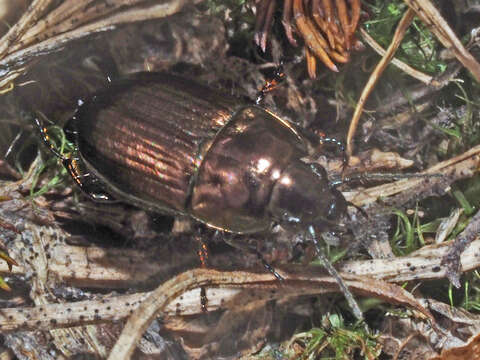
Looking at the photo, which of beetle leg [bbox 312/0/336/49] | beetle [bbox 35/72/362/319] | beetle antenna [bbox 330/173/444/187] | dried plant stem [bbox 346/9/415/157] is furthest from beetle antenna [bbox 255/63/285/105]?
beetle antenna [bbox 330/173/444/187]

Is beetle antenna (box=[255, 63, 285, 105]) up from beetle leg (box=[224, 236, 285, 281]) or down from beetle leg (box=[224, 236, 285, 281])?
up

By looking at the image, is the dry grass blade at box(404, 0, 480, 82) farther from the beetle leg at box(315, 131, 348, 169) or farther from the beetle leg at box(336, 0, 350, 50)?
the beetle leg at box(315, 131, 348, 169)

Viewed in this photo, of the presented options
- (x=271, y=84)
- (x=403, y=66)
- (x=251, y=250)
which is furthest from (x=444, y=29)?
(x=251, y=250)

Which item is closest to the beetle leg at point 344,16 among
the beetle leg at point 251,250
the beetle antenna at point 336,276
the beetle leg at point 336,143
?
the beetle leg at point 336,143

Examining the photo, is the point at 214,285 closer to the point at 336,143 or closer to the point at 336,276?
the point at 336,276

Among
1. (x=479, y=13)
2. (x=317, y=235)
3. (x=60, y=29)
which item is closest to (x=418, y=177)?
(x=317, y=235)

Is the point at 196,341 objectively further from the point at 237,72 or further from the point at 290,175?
the point at 237,72

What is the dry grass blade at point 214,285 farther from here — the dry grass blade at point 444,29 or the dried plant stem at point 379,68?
the dry grass blade at point 444,29
